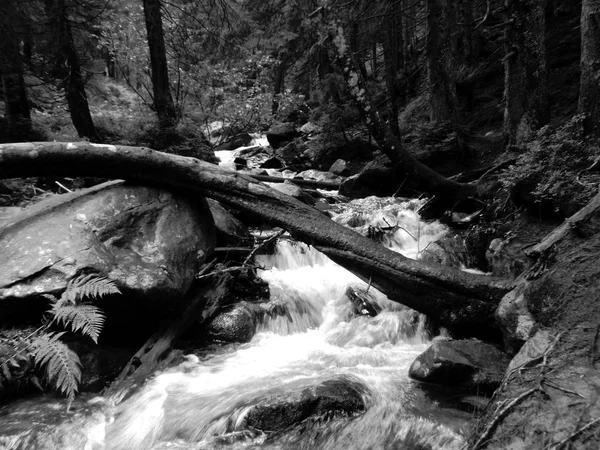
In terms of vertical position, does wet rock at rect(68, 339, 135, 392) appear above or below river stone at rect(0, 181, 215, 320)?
below

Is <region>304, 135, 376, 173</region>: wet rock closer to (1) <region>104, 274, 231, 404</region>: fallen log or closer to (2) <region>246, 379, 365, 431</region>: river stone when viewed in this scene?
(1) <region>104, 274, 231, 404</region>: fallen log

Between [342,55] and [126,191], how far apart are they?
378 cm

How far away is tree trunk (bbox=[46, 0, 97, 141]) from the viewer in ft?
28.8

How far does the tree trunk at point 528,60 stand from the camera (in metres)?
6.50

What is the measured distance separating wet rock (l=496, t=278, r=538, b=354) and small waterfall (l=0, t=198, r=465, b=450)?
838mm

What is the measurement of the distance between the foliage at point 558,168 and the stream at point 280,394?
221 cm

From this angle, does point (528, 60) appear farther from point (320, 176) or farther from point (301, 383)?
point (320, 176)

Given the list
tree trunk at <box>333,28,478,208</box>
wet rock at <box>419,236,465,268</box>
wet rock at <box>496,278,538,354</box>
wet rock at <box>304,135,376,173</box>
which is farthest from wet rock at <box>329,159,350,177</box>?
wet rock at <box>496,278,538,354</box>

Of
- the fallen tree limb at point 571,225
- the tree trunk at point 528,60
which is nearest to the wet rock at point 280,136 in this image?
the tree trunk at point 528,60

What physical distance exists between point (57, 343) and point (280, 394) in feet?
6.67

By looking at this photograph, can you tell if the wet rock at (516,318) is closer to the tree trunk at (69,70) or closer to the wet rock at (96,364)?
the wet rock at (96,364)

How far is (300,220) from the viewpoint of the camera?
455 cm

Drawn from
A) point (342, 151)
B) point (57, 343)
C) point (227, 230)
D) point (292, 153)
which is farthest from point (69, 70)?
point (292, 153)

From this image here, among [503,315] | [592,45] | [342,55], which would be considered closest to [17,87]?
[342,55]
